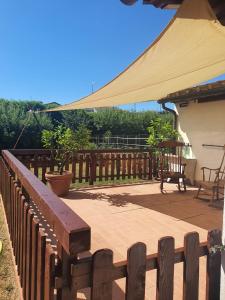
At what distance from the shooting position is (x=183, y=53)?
313 cm

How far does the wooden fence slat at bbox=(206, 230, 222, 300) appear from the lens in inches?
63.4

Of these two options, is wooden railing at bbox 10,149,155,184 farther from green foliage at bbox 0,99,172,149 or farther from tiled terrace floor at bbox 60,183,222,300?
green foliage at bbox 0,99,172,149

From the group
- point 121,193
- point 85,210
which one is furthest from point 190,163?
point 85,210

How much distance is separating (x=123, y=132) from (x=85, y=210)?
570 inches

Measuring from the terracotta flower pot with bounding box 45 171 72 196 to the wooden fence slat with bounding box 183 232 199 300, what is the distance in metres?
4.79

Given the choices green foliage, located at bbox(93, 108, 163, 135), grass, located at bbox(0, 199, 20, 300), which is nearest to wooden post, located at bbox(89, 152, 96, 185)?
grass, located at bbox(0, 199, 20, 300)

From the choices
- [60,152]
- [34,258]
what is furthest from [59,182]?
[34,258]

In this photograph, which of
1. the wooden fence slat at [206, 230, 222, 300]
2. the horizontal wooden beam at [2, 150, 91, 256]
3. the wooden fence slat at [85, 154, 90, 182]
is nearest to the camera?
the horizontal wooden beam at [2, 150, 91, 256]

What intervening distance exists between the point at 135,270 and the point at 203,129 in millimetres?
6472

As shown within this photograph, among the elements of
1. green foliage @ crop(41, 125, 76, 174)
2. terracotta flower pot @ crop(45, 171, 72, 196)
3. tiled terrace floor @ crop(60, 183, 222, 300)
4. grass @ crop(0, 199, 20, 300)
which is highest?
green foliage @ crop(41, 125, 76, 174)

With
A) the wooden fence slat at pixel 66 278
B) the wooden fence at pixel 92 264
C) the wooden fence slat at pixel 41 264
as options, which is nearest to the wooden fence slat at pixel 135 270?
the wooden fence at pixel 92 264

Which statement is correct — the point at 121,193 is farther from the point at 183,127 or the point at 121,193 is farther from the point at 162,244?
the point at 162,244

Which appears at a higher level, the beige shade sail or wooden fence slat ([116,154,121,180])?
the beige shade sail

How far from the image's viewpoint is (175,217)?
4.64m
